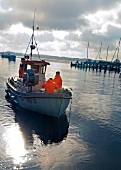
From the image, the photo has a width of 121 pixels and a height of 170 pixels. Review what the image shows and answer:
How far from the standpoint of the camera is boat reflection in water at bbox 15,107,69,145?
14.1 m

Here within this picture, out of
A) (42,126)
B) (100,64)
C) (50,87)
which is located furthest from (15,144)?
(100,64)

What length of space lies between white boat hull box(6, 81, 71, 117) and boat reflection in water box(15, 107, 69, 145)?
1.37ft

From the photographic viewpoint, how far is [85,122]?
1783cm

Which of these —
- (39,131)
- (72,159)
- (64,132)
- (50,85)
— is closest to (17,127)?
(39,131)

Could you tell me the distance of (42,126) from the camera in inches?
639

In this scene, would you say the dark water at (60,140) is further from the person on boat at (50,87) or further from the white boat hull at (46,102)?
the person on boat at (50,87)

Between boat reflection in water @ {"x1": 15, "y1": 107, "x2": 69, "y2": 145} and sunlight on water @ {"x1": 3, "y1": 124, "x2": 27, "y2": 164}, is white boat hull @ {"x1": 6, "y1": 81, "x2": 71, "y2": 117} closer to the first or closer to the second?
boat reflection in water @ {"x1": 15, "y1": 107, "x2": 69, "y2": 145}

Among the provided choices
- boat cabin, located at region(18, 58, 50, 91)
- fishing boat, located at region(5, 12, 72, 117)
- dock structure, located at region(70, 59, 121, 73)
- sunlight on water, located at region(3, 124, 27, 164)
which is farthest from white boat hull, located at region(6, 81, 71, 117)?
dock structure, located at region(70, 59, 121, 73)

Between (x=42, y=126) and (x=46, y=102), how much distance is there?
200cm

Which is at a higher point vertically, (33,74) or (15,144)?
(33,74)

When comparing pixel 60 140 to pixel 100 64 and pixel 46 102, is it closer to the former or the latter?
pixel 46 102

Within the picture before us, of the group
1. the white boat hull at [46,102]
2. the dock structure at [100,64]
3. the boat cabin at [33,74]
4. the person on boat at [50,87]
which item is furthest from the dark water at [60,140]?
the dock structure at [100,64]

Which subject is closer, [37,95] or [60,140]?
[60,140]

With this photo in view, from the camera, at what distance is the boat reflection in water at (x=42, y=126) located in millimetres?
14110
